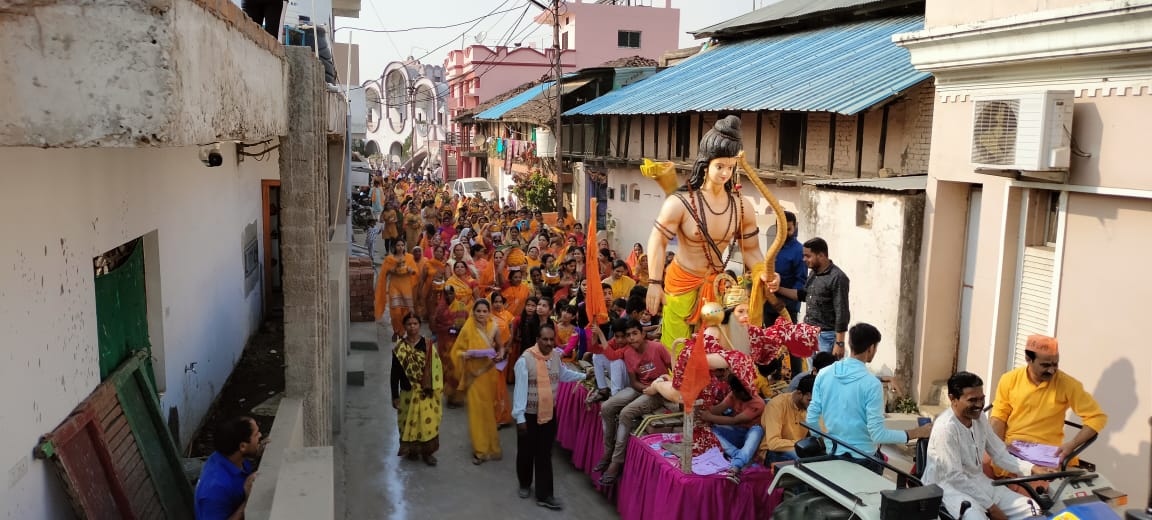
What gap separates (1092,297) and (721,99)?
7428 mm

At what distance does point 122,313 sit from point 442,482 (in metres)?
3.34

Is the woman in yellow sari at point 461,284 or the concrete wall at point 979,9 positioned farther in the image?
the woman in yellow sari at point 461,284

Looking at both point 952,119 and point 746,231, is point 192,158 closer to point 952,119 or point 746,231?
point 746,231

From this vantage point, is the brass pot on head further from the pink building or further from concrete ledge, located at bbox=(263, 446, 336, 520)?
the pink building

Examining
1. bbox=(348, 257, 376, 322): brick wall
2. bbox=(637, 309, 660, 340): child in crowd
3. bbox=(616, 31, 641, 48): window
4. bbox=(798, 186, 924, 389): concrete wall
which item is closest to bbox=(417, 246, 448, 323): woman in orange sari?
bbox=(348, 257, 376, 322): brick wall

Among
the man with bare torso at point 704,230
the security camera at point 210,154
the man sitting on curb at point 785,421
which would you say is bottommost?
the man sitting on curb at point 785,421

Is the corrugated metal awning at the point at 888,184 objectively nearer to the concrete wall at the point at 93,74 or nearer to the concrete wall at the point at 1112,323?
the concrete wall at the point at 1112,323

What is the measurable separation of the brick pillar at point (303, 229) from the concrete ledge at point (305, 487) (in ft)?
3.39

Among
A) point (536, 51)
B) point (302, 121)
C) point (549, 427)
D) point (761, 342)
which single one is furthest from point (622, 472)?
point (536, 51)

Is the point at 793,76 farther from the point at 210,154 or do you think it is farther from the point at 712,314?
the point at 210,154

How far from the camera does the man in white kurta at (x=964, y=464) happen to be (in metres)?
4.69

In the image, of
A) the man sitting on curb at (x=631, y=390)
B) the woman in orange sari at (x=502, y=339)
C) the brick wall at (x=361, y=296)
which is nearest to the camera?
the man sitting on curb at (x=631, y=390)

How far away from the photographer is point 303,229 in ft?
18.9

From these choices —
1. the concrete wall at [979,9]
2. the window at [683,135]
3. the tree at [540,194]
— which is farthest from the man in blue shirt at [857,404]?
the tree at [540,194]
